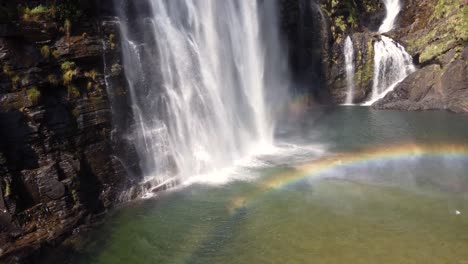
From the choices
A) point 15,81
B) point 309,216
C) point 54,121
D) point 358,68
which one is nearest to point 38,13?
point 15,81

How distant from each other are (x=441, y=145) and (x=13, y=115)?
56.1 feet

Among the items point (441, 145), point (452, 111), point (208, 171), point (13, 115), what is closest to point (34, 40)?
point (13, 115)

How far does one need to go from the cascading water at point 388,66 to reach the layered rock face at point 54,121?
18.3 meters

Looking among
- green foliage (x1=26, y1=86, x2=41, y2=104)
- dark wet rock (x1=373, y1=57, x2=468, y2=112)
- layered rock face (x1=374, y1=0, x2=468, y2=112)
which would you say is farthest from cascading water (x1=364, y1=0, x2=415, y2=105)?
green foliage (x1=26, y1=86, x2=41, y2=104)

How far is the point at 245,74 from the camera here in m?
19.9

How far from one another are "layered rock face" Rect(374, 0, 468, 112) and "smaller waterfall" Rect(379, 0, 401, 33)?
237cm

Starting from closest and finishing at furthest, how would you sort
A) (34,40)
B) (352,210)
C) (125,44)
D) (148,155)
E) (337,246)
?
1. (337,246)
2. (34,40)
3. (352,210)
4. (125,44)
5. (148,155)

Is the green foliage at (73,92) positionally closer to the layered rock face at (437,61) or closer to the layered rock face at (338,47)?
the layered rock face at (338,47)

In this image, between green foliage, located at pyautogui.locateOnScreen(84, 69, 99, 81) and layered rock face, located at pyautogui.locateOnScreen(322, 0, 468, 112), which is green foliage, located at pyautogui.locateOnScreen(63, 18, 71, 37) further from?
layered rock face, located at pyautogui.locateOnScreen(322, 0, 468, 112)

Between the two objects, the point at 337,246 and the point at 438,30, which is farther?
the point at 438,30

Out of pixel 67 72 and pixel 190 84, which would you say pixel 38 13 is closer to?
pixel 67 72

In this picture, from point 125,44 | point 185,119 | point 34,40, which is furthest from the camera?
point 185,119

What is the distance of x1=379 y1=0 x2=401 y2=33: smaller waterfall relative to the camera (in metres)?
28.8

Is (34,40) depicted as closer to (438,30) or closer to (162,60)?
(162,60)
